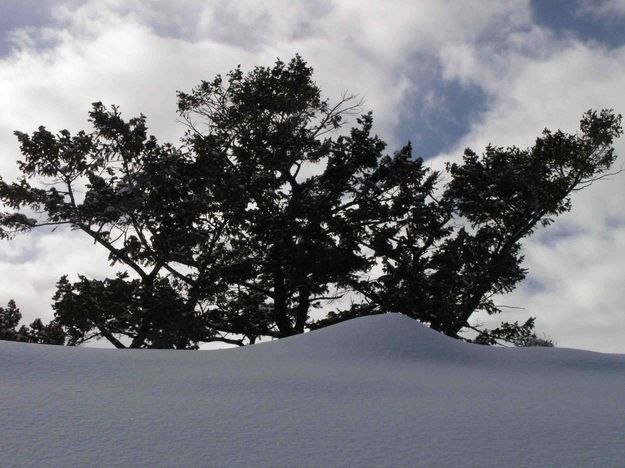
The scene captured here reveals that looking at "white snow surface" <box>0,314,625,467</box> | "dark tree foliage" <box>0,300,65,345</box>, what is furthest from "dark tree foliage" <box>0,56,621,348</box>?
"white snow surface" <box>0,314,625,467</box>

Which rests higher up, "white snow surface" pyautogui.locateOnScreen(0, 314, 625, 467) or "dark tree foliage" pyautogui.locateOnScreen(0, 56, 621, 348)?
"dark tree foliage" pyautogui.locateOnScreen(0, 56, 621, 348)

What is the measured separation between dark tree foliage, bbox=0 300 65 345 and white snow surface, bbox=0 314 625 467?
34.4 ft

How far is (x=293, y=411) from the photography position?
13.1 feet

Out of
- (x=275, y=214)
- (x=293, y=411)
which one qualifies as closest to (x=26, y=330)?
(x=275, y=214)

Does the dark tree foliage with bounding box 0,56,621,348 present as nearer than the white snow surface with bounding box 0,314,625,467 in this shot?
No

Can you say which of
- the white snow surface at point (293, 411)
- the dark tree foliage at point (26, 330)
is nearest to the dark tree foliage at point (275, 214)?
the dark tree foliage at point (26, 330)

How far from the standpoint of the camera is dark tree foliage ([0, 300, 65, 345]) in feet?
51.7

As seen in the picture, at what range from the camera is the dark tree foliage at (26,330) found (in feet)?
51.7

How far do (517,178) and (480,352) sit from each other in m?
11.2

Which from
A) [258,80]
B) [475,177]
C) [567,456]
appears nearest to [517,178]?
[475,177]

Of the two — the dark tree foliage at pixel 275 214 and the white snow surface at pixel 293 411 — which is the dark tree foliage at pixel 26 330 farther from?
the white snow surface at pixel 293 411

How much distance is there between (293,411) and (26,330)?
15.6 meters

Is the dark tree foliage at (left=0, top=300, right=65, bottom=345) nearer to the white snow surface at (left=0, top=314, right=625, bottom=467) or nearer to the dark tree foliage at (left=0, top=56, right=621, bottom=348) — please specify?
the dark tree foliage at (left=0, top=56, right=621, bottom=348)

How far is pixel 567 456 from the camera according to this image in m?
3.29
